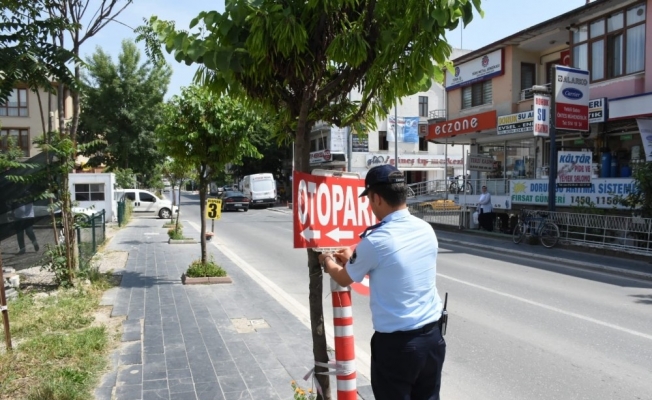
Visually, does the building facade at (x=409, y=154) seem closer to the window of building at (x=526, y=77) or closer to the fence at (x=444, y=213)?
the fence at (x=444, y=213)

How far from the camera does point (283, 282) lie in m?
11.0

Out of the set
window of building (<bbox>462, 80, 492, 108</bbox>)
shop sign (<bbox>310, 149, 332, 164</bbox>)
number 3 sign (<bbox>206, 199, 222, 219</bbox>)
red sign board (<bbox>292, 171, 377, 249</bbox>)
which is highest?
window of building (<bbox>462, 80, 492, 108</bbox>)

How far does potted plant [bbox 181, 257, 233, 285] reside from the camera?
997 cm

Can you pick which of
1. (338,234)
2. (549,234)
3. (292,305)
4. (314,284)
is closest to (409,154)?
(549,234)

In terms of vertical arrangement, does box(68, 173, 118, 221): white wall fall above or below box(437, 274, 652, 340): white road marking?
above

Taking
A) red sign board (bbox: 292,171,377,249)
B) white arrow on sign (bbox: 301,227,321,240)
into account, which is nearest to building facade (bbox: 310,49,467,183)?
red sign board (bbox: 292,171,377,249)

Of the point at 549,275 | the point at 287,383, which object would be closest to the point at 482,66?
the point at 549,275

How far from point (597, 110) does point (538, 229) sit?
5356mm

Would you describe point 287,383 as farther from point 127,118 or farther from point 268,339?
point 127,118

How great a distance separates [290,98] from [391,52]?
83 centimetres

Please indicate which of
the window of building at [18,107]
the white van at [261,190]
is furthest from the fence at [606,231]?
the window of building at [18,107]

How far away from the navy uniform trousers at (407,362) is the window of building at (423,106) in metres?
48.1

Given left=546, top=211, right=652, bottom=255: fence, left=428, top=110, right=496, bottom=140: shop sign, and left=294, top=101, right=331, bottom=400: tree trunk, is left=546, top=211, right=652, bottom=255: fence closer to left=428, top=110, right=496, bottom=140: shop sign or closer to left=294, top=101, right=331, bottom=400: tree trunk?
left=428, top=110, right=496, bottom=140: shop sign

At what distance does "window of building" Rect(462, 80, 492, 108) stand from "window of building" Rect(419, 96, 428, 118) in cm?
2123
